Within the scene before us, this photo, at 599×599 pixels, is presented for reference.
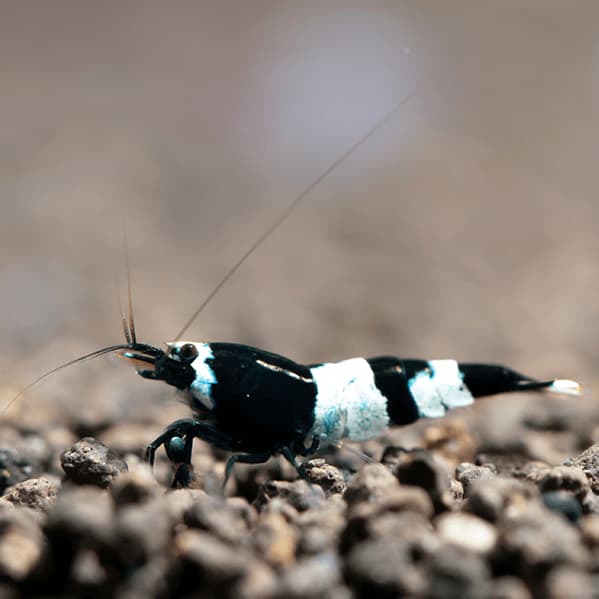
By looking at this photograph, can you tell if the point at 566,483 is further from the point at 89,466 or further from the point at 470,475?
the point at 89,466

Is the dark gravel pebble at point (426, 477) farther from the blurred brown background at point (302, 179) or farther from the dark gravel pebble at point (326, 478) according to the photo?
the blurred brown background at point (302, 179)

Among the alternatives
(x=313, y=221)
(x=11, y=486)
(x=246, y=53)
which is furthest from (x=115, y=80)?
(x=11, y=486)

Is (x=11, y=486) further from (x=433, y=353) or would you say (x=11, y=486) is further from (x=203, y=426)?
(x=433, y=353)

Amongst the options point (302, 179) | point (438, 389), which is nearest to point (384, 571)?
point (438, 389)

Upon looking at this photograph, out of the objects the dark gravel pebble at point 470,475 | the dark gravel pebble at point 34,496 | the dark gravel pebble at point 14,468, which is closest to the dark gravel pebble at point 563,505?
the dark gravel pebble at point 470,475

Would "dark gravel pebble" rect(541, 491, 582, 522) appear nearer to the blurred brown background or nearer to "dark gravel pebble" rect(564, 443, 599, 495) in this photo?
"dark gravel pebble" rect(564, 443, 599, 495)

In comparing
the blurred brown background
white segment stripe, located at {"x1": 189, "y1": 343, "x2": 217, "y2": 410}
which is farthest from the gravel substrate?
the blurred brown background

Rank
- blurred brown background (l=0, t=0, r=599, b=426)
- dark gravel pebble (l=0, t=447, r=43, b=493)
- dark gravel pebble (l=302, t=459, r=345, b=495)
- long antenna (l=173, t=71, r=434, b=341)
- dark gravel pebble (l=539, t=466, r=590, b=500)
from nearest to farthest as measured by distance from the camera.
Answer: dark gravel pebble (l=539, t=466, r=590, b=500) < dark gravel pebble (l=302, t=459, r=345, b=495) < dark gravel pebble (l=0, t=447, r=43, b=493) < long antenna (l=173, t=71, r=434, b=341) < blurred brown background (l=0, t=0, r=599, b=426)
